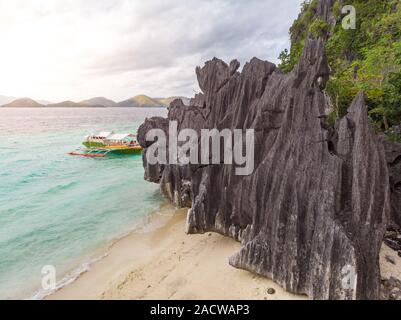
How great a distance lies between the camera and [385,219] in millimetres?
8016

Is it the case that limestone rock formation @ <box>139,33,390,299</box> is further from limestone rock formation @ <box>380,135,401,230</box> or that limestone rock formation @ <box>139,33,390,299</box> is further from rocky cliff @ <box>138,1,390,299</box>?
limestone rock formation @ <box>380,135,401,230</box>

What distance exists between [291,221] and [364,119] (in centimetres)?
444

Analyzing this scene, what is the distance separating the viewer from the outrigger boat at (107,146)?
46.9m

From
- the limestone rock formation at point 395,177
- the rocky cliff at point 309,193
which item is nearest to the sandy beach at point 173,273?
the rocky cliff at point 309,193

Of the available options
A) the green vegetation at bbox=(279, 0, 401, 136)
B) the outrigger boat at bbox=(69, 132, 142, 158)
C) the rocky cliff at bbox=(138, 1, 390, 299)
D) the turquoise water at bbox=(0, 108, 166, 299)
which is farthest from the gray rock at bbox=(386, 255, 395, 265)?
the outrigger boat at bbox=(69, 132, 142, 158)

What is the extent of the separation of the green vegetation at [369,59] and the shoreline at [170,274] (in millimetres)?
12100

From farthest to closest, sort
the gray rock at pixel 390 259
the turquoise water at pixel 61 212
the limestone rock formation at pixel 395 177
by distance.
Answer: the turquoise water at pixel 61 212 → the limestone rock formation at pixel 395 177 → the gray rock at pixel 390 259

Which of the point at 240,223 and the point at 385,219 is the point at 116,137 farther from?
the point at 385,219

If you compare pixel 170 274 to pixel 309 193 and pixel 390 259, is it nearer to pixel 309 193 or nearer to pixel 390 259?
pixel 309 193

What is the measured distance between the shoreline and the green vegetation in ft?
39.7

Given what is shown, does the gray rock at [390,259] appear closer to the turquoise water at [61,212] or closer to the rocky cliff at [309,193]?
the rocky cliff at [309,193]

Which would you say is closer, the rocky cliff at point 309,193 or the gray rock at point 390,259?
the rocky cliff at point 309,193

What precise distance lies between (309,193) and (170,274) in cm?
752
